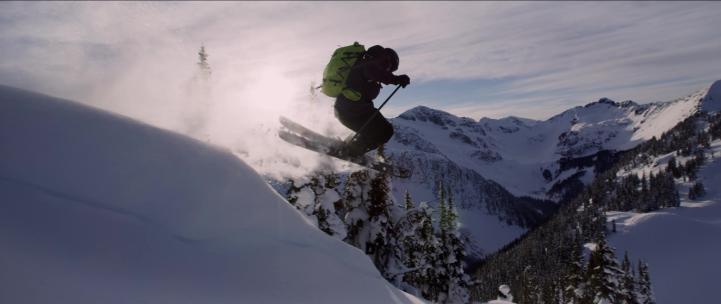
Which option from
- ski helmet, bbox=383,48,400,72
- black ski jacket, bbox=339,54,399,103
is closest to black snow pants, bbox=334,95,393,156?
black ski jacket, bbox=339,54,399,103

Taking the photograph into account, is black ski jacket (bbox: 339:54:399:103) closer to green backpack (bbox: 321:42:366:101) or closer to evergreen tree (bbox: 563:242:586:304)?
green backpack (bbox: 321:42:366:101)

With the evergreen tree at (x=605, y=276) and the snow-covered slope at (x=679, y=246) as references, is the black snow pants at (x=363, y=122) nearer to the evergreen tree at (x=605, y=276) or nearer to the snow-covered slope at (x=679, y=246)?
→ the evergreen tree at (x=605, y=276)

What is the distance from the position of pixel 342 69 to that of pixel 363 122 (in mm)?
1484

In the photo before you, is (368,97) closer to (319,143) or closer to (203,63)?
(319,143)

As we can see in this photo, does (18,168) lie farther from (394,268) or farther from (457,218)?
(457,218)

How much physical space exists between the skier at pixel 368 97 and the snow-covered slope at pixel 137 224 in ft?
12.6

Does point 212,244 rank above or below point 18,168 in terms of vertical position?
below

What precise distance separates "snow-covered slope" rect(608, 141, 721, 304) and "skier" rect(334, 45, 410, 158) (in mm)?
122495

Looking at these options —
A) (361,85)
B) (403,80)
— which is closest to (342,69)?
(361,85)

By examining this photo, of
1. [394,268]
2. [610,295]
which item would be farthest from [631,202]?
[394,268]

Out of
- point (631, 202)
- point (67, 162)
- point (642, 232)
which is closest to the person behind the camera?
point (67, 162)

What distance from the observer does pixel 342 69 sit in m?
9.30

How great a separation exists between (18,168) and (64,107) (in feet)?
4.19

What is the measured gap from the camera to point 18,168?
4281mm
